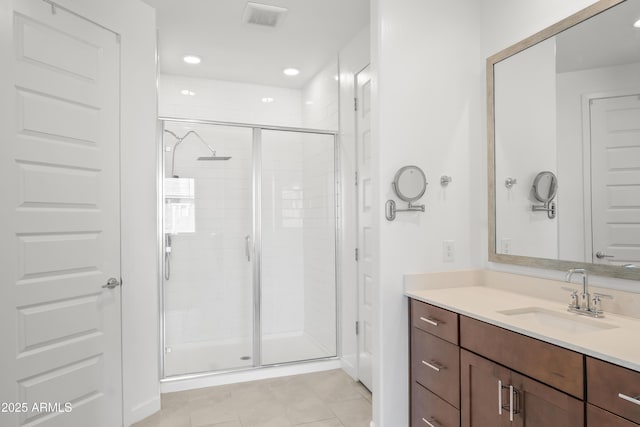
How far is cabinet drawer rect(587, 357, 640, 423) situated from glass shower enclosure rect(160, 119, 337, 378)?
2328mm

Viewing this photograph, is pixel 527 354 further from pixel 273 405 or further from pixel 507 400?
pixel 273 405

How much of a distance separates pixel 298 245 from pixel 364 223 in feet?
2.80

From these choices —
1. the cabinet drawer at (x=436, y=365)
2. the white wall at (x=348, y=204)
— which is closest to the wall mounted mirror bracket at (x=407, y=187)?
the cabinet drawer at (x=436, y=365)

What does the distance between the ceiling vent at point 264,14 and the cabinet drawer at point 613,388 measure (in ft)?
8.56

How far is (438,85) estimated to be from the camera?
224 cm

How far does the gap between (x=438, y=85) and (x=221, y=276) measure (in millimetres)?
2422

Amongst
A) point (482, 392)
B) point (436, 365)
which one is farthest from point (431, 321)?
point (482, 392)

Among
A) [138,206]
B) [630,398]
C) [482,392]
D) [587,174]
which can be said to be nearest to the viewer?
[630,398]

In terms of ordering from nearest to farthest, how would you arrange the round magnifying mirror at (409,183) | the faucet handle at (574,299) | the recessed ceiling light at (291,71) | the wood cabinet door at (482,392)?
the wood cabinet door at (482,392)
the faucet handle at (574,299)
the round magnifying mirror at (409,183)
the recessed ceiling light at (291,71)

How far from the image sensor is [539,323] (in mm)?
1691

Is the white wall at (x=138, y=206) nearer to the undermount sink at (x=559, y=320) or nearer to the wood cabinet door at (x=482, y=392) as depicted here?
the wood cabinet door at (x=482, y=392)

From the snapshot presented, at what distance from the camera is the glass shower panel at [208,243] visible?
3.24m

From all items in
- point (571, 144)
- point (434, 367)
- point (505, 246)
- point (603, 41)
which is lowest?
point (434, 367)

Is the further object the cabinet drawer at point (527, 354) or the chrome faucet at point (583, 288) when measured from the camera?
the chrome faucet at point (583, 288)
